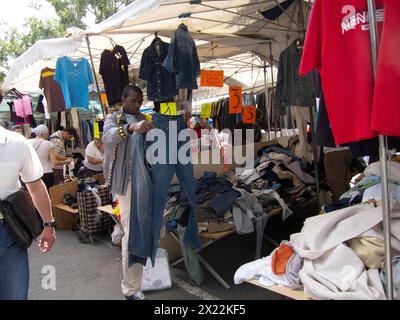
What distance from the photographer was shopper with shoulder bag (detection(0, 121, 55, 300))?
1.95 metres

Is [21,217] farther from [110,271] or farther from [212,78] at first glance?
[212,78]

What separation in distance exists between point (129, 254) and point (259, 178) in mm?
2158

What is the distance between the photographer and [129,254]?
3129mm

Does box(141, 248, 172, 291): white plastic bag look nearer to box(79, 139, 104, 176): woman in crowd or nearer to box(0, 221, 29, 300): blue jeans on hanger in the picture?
box(0, 221, 29, 300): blue jeans on hanger

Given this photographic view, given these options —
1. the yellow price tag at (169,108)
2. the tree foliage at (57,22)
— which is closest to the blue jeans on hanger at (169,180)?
the yellow price tag at (169,108)

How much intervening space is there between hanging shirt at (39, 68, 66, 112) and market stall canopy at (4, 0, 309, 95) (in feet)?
0.69

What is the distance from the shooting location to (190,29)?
4703 mm

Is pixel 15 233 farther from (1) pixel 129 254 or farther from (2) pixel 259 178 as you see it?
(2) pixel 259 178

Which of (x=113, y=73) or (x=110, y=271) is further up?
(x=113, y=73)

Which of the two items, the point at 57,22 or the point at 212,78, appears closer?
the point at 212,78

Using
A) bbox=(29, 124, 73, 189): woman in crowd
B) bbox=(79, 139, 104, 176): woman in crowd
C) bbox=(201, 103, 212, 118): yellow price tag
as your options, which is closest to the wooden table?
bbox=(79, 139, 104, 176): woman in crowd

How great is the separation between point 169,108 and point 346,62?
2.03m

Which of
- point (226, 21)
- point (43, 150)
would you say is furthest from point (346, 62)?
point (43, 150)
